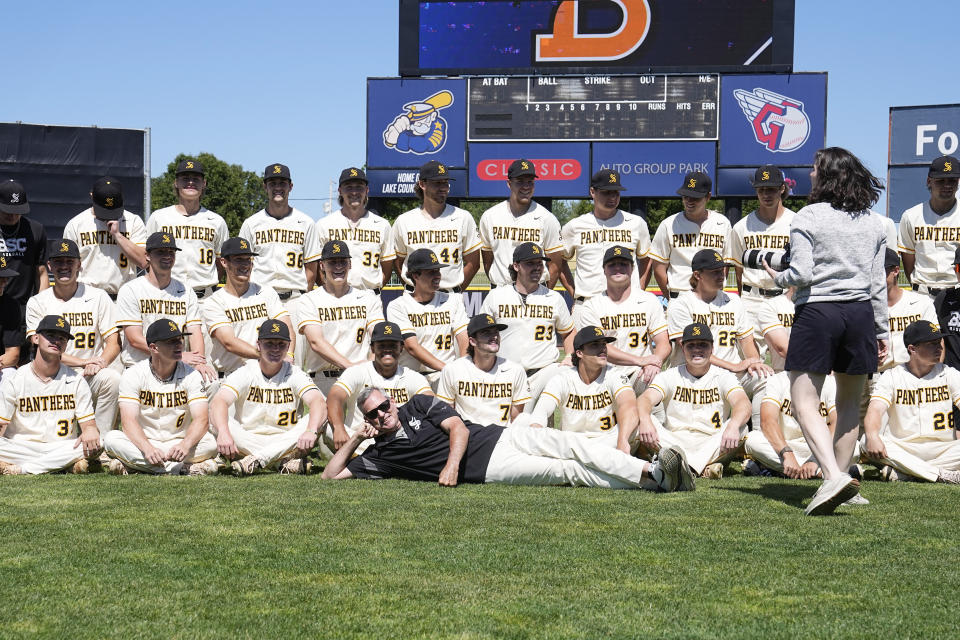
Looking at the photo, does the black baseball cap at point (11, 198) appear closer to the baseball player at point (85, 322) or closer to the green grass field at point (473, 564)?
the baseball player at point (85, 322)

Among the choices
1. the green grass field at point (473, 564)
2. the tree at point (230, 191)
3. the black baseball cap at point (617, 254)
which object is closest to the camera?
the green grass field at point (473, 564)

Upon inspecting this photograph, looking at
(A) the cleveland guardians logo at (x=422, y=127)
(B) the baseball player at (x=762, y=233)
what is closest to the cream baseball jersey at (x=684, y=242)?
(B) the baseball player at (x=762, y=233)

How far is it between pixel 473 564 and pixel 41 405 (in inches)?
187

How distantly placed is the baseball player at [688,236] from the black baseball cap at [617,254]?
602 millimetres

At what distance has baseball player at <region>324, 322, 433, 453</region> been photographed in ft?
26.2

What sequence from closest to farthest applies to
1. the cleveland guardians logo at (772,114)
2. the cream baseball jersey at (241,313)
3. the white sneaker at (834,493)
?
the white sneaker at (834,493)
the cream baseball jersey at (241,313)
the cleveland guardians logo at (772,114)

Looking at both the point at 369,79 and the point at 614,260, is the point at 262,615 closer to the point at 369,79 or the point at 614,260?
the point at 614,260

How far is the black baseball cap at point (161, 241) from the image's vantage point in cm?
841

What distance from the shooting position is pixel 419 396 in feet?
24.2

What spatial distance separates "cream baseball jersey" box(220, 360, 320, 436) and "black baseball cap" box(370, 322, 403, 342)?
0.65 m

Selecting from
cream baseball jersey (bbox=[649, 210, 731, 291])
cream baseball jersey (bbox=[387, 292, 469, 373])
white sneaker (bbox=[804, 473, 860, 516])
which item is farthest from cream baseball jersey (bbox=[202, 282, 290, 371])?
white sneaker (bbox=[804, 473, 860, 516])

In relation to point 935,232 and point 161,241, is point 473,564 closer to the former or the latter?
point 161,241

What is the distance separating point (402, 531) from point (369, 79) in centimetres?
1709

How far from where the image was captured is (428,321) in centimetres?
870
